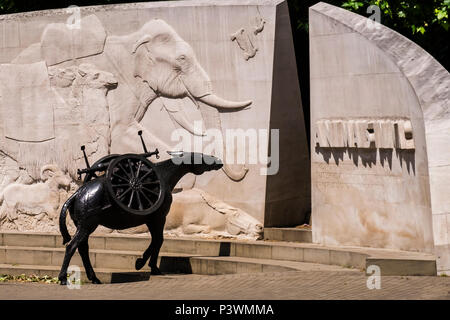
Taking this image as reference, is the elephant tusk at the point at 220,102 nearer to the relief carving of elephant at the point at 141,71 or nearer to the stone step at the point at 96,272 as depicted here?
the relief carving of elephant at the point at 141,71

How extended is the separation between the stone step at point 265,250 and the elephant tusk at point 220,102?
2405 mm

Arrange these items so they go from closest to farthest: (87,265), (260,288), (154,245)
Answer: (260,288) → (87,265) → (154,245)

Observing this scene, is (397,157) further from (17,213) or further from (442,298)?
(17,213)

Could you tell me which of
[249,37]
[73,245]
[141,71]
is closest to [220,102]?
[249,37]

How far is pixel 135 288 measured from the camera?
14984mm

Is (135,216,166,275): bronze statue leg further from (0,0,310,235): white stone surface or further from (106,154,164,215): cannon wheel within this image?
(0,0,310,235): white stone surface

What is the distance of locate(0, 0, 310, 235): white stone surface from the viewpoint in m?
18.7

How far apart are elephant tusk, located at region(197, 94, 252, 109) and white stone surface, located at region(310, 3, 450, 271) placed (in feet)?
4.69

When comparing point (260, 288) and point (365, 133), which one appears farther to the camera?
point (365, 133)

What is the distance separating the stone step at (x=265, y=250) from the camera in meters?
14.8

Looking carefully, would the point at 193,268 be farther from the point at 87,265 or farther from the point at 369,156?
the point at 369,156

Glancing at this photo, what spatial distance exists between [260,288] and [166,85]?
6.03m

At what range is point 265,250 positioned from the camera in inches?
686

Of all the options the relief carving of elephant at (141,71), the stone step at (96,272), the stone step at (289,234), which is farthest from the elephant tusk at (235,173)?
the stone step at (96,272)
